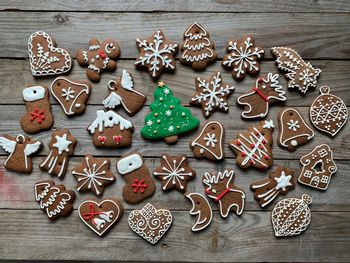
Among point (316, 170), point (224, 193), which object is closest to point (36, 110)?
point (224, 193)

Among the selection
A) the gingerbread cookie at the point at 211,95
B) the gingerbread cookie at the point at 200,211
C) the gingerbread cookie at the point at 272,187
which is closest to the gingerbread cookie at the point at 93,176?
the gingerbread cookie at the point at 200,211

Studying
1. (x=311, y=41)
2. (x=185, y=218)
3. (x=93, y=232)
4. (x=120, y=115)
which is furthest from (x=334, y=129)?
(x=93, y=232)

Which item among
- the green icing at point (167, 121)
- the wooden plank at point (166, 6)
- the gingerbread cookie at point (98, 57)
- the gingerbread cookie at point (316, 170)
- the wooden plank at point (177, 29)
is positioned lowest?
the gingerbread cookie at point (316, 170)

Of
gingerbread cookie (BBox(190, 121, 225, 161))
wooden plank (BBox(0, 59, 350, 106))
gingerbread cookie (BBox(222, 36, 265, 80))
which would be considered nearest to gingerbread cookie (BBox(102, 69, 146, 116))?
wooden plank (BBox(0, 59, 350, 106))

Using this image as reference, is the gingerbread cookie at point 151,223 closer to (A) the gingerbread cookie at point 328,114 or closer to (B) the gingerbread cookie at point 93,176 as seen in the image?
(B) the gingerbread cookie at point 93,176

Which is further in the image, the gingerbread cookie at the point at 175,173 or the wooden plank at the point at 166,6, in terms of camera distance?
the wooden plank at the point at 166,6

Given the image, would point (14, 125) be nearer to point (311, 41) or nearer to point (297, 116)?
point (297, 116)

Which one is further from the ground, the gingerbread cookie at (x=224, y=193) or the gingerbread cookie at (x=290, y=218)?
the gingerbread cookie at (x=224, y=193)

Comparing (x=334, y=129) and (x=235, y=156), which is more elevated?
A: (x=334, y=129)
